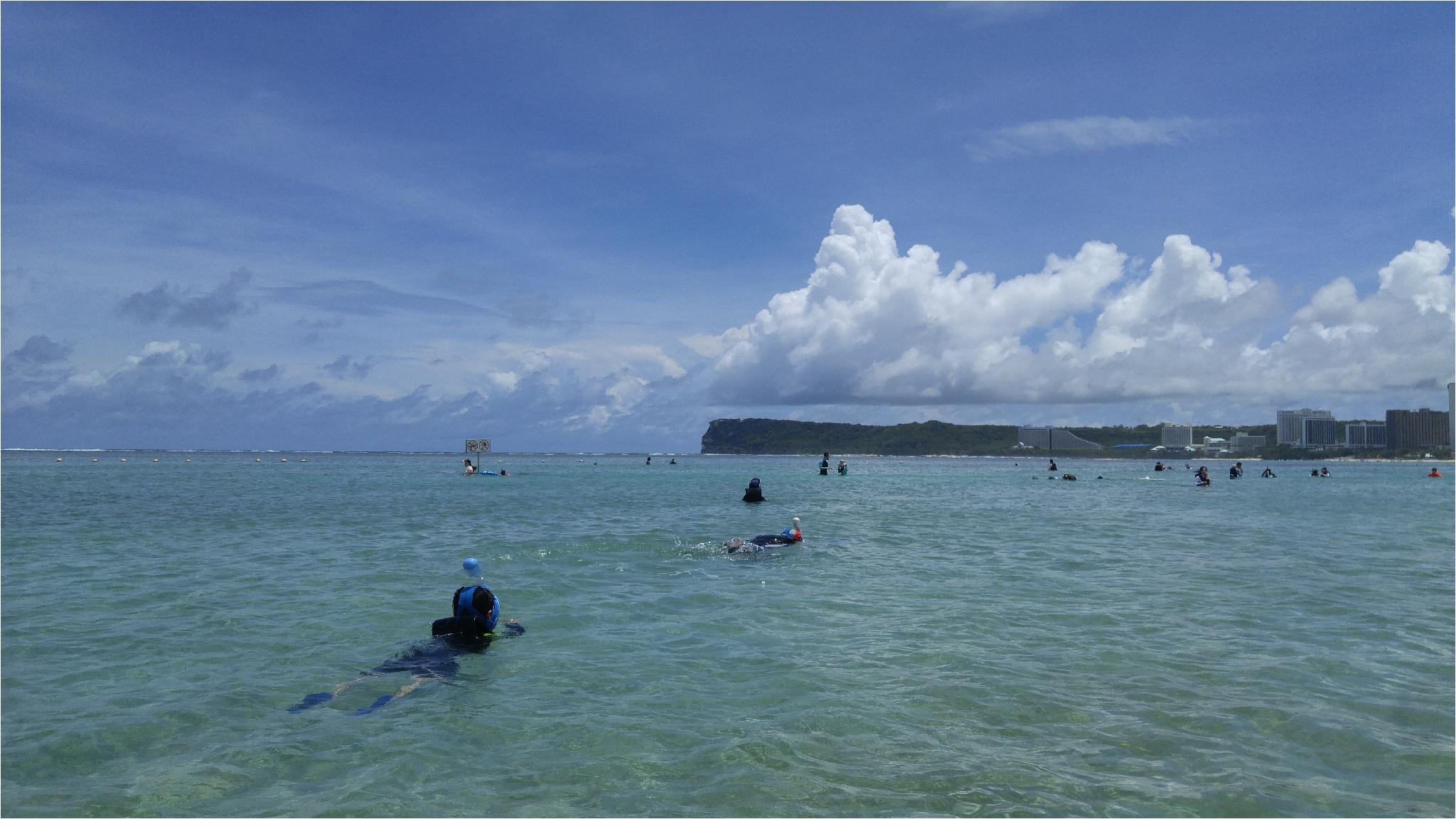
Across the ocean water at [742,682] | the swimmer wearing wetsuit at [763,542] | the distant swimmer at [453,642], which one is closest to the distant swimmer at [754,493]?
the ocean water at [742,682]

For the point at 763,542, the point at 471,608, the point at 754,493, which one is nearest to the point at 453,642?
the point at 471,608

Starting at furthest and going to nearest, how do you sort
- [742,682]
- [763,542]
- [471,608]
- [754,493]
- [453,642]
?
[754,493] → [763,542] → [453,642] → [471,608] → [742,682]

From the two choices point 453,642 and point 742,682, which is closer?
point 742,682

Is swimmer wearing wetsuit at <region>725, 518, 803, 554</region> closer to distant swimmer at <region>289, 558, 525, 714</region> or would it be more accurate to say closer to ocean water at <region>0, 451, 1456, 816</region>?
ocean water at <region>0, 451, 1456, 816</region>

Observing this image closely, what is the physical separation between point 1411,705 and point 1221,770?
13.6ft

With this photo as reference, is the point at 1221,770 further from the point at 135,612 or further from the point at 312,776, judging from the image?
the point at 135,612

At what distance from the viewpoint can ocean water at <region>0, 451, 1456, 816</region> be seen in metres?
7.96

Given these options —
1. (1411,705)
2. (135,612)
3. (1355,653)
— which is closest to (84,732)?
(135,612)

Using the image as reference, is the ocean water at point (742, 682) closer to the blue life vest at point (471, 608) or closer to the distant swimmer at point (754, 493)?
the blue life vest at point (471, 608)

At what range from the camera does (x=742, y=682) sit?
11.4 metres

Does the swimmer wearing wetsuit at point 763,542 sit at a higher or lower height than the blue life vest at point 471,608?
lower

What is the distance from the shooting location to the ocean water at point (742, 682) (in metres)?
7.96

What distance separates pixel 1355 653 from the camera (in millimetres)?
12664

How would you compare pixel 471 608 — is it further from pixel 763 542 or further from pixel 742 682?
pixel 763 542
